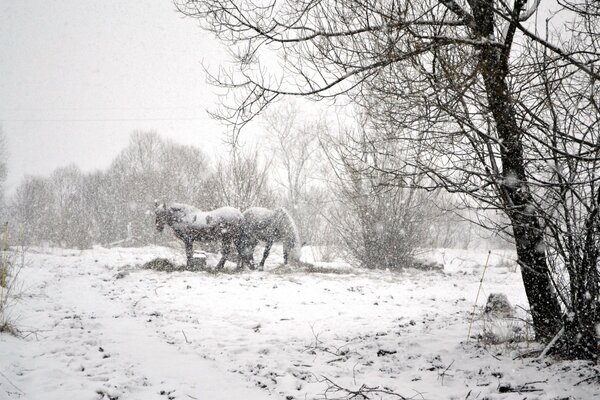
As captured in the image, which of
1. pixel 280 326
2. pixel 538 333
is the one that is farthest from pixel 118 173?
pixel 538 333

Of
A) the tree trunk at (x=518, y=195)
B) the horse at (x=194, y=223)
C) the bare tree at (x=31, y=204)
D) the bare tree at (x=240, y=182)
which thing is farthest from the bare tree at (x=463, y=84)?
the bare tree at (x=31, y=204)

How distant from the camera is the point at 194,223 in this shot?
30.9ft

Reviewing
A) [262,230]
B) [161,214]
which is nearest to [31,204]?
[161,214]

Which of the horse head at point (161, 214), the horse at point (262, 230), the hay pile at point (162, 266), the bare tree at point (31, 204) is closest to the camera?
the hay pile at point (162, 266)

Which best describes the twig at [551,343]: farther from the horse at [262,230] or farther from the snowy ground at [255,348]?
the horse at [262,230]

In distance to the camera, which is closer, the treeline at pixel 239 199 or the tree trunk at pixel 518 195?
the tree trunk at pixel 518 195

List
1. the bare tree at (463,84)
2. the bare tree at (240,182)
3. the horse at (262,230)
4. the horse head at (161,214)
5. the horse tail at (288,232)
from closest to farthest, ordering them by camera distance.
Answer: the bare tree at (463,84) < the horse head at (161,214) < the horse at (262,230) < the horse tail at (288,232) < the bare tree at (240,182)

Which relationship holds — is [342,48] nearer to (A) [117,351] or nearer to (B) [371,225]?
(A) [117,351]

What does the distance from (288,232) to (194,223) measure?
270 centimetres

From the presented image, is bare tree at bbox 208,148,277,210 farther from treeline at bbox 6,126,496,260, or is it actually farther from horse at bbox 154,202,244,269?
horse at bbox 154,202,244,269

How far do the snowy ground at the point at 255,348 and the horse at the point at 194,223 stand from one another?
2464mm

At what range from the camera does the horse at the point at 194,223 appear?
30.8 ft

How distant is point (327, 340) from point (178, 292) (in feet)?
11.6

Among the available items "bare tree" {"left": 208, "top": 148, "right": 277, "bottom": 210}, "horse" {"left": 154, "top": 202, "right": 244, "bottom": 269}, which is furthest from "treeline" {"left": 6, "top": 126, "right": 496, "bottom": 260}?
"horse" {"left": 154, "top": 202, "right": 244, "bottom": 269}
